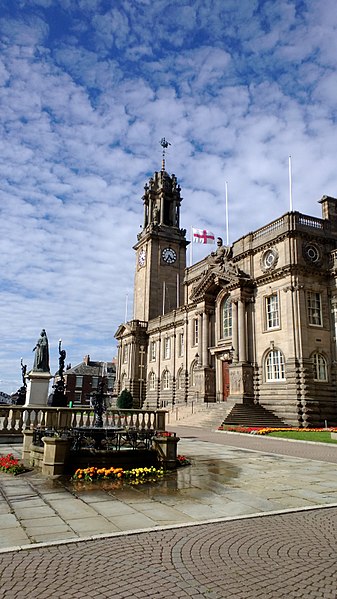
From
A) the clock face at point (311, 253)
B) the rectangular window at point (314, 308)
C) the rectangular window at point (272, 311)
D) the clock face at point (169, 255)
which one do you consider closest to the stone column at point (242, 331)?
the rectangular window at point (272, 311)

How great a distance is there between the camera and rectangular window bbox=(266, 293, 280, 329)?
35375mm

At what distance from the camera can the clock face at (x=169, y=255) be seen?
69.8 metres

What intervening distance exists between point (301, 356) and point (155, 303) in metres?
37.3

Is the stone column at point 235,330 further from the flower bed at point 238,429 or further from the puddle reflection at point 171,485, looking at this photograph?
the puddle reflection at point 171,485

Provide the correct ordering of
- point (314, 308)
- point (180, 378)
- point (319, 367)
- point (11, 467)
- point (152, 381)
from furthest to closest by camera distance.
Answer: point (152, 381)
point (180, 378)
point (314, 308)
point (319, 367)
point (11, 467)

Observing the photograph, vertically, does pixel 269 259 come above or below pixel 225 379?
above

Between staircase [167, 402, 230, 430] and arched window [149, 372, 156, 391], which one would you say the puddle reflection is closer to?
staircase [167, 402, 230, 430]

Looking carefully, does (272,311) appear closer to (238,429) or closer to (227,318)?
(227,318)

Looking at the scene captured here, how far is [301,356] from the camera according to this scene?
31719mm

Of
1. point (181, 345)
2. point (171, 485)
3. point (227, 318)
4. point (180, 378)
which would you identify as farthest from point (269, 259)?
point (171, 485)

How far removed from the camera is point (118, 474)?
1077cm

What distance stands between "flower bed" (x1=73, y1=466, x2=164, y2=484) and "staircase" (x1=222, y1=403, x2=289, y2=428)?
2111 cm

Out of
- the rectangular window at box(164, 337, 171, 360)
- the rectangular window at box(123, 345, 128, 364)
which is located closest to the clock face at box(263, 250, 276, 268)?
the rectangular window at box(164, 337, 171, 360)

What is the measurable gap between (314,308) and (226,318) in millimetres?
9486
